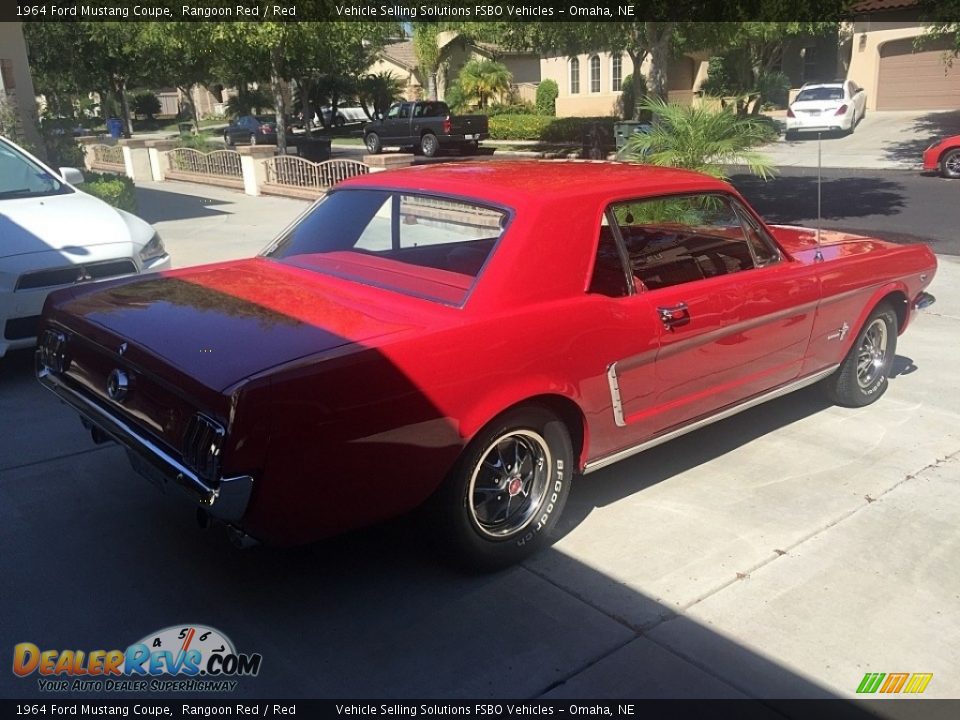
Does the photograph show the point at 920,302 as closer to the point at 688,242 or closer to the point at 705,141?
the point at 688,242

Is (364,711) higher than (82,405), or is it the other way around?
(82,405)

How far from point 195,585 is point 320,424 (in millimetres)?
1129

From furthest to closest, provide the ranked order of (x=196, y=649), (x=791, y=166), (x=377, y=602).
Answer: (x=791, y=166) → (x=377, y=602) → (x=196, y=649)

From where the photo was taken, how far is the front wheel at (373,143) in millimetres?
30234

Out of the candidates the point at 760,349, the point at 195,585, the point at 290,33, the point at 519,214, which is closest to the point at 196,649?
the point at 195,585

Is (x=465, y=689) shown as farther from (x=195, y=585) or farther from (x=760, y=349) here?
(x=760, y=349)

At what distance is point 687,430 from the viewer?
4438 mm

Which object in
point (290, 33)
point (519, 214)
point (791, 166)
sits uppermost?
point (290, 33)

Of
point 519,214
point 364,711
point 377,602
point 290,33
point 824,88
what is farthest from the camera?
point 824,88

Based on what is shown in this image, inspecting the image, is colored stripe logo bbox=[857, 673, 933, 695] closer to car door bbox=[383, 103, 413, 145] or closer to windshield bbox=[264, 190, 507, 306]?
windshield bbox=[264, 190, 507, 306]

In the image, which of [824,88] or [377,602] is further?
[824,88]

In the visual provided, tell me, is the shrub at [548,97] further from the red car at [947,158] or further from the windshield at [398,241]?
the windshield at [398,241]

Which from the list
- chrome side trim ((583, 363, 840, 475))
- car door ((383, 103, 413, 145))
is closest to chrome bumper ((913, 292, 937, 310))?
chrome side trim ((583, 363, 840, 475))

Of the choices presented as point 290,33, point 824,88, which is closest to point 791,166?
point 824,88
